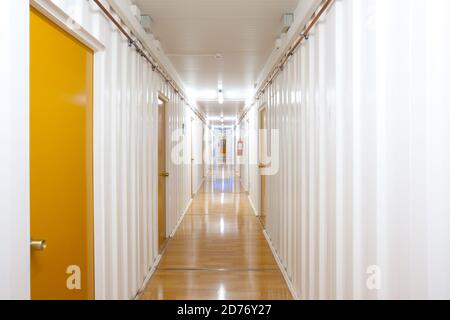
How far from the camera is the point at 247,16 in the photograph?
374cm

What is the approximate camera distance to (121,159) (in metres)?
2.86

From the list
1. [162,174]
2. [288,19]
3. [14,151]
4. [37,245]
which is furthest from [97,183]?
[288,19]

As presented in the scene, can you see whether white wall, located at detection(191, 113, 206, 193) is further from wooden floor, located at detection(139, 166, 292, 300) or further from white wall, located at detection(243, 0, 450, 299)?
white wall, located at detection(243, 0, 450, 299)

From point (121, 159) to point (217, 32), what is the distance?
2.41m

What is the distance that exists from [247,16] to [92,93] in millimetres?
2208

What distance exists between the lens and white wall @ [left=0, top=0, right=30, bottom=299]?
132cm

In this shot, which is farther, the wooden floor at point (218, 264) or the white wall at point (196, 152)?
the white wall at point (196, 152)

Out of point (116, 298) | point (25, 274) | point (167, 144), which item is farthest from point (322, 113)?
point (167, 144)

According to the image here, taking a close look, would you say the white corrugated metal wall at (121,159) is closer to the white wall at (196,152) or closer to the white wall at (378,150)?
the white wall at (378,150)

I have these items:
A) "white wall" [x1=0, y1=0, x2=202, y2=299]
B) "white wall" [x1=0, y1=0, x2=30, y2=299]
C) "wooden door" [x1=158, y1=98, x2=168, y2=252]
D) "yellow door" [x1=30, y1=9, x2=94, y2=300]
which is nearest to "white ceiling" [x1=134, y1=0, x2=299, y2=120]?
"white wall" [x1=0, y1=0, x2=202, y2=299]

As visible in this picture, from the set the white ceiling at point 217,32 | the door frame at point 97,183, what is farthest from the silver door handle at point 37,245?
the white ceiling at point 217,32

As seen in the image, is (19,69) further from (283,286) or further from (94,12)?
(283,286)

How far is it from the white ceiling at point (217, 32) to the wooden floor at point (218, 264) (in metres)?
3.12

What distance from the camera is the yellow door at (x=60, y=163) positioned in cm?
168
